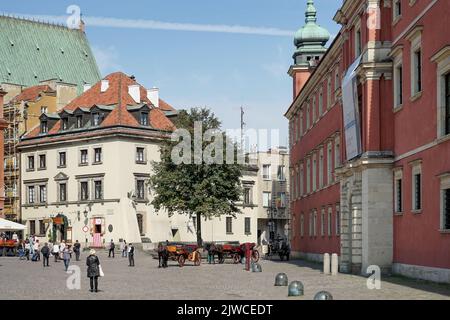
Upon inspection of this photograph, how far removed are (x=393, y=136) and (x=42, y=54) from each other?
85816 mm

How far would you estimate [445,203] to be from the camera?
103 ft

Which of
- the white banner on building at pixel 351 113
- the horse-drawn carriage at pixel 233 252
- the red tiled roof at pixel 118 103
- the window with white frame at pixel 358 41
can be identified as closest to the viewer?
the white banner on building at pixel 351 113

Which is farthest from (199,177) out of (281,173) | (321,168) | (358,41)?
(281,173)

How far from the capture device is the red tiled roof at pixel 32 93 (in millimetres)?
103188

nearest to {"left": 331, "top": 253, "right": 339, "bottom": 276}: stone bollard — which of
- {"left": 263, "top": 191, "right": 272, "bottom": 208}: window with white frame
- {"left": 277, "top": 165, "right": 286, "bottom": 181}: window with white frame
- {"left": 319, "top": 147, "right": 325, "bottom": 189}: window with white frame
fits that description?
{"left": 319, "top": 147, "right": 325, "bottom": 189}: window with white frame

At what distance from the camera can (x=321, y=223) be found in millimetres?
58312

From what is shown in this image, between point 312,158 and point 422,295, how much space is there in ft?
119

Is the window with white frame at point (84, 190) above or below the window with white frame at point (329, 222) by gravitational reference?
above

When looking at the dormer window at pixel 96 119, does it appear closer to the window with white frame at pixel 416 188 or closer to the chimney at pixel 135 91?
the chimney at pixel 135 91

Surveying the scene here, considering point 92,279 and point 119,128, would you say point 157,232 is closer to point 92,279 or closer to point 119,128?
point 119,128

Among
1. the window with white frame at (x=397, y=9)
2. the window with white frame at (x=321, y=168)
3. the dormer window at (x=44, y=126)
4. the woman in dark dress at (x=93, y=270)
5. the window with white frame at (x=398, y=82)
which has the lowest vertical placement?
the woman in dark dress at (x=93, y=270)

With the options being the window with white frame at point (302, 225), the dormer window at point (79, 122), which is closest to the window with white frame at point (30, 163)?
the dormer window at point (79, 122)

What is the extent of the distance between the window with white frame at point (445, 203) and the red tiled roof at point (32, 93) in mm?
76189

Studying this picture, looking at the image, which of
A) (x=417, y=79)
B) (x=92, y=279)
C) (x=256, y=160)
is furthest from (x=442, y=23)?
(x=256, y=160)
